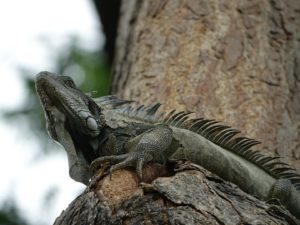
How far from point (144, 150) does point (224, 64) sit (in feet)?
4.65

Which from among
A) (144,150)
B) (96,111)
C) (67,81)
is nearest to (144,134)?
(144,150)

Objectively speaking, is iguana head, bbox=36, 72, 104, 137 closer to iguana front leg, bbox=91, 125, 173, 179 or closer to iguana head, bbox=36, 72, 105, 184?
iguana head, bbox=36, 72, 105, 184

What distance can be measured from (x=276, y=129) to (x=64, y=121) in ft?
4.75

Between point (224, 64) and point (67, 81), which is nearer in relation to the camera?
point (67, 81)

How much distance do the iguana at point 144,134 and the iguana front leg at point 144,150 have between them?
0.01 metres

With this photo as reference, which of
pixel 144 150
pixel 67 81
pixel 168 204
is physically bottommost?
pixel 168 204

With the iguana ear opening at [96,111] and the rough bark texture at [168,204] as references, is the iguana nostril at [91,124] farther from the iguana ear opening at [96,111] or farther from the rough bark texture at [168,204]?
the rough bark texture at [168,204]

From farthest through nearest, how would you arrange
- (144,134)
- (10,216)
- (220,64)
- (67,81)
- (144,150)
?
(10,216)
(220,64)
(67,81)
(144,134)
(144,150)

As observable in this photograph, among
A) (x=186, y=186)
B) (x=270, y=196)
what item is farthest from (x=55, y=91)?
(x=270, y=196)

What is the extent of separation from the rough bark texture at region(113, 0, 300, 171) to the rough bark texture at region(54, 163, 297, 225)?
3.92ft

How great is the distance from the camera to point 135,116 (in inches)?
175

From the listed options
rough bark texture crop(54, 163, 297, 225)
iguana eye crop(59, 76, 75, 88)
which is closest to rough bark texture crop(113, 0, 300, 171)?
iguana eye crop(59, 76, 75, 88)

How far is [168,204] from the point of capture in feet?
11.2

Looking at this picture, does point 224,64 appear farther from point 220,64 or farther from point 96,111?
point 96,111
